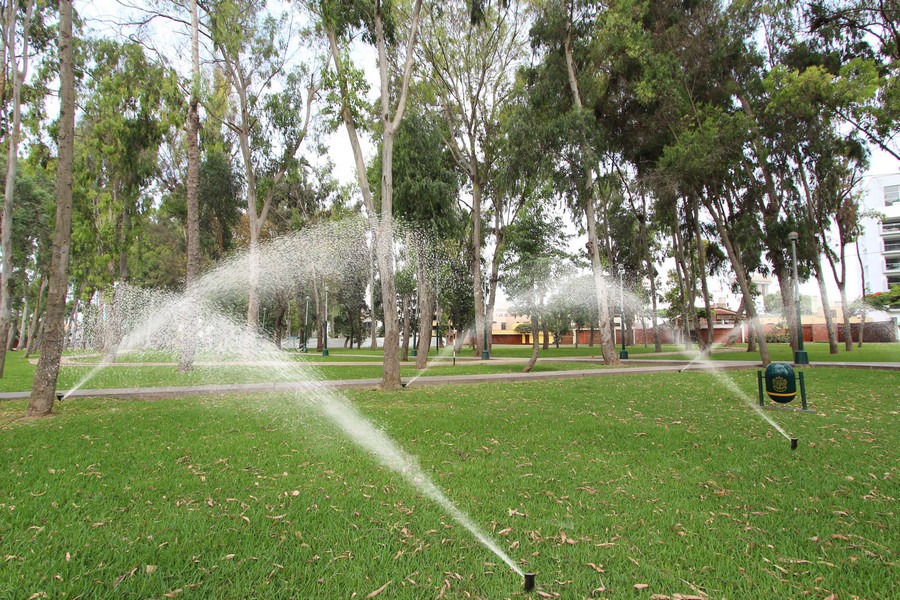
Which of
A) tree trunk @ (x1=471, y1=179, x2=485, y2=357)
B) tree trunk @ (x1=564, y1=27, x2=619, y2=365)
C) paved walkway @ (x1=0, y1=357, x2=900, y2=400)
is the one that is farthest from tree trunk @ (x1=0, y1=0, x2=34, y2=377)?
tree trunk @ (x1=471, y1=179, x2=485, y2=357)

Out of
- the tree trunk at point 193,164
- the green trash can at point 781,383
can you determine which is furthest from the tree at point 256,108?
the green trash can at point 781,383

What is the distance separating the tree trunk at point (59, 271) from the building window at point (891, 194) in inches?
3940

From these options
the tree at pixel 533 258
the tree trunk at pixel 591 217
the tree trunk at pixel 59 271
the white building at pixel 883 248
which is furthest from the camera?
the white building at pixel 883 248

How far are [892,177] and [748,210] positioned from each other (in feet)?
251

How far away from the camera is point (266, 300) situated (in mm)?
45312

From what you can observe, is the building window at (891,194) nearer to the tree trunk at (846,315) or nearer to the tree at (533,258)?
the tree trunk at (846,315)

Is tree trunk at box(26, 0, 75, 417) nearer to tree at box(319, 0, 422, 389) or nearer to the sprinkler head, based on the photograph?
tree at box(319, 0, 422, 389)

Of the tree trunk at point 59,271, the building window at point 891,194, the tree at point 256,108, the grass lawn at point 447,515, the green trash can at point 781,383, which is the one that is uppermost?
the building window at point 891,194

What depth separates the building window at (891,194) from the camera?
76125mm

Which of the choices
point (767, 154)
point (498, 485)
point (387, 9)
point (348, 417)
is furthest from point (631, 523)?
point (767, 154)

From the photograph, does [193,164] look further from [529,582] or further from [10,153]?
[529,582]

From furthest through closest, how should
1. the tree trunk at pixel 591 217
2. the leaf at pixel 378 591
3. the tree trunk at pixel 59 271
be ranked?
the tree trunk at pixel 591 217 → the tree trunk at pixel 59 271 → the leaf at pixel 378 591

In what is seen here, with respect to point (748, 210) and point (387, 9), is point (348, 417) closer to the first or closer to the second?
point (387, 9)

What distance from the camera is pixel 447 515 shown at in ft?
13.0
